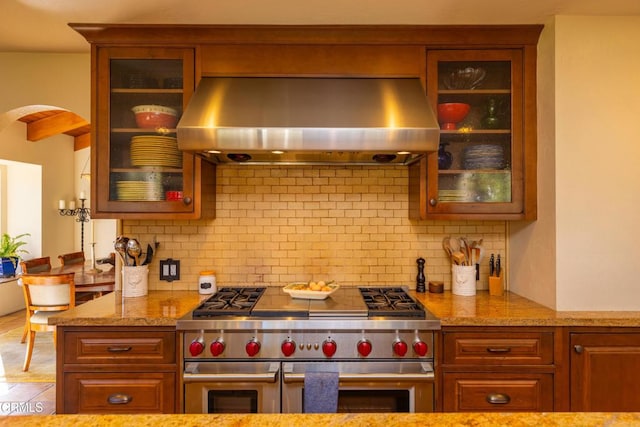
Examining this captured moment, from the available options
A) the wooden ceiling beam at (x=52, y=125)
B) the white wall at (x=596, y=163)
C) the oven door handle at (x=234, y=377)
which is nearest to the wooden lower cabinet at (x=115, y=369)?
the oven door handle at (x=234, y=377)

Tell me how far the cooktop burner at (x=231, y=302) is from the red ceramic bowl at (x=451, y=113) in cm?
145

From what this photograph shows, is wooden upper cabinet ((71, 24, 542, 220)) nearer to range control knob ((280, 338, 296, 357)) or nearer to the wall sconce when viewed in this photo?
range control knob ((280, 338, 296, 357))

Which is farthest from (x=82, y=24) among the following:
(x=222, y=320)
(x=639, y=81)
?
(x=639, y=81)

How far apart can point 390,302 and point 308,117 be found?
3.46ft

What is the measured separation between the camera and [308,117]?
77.1 inches

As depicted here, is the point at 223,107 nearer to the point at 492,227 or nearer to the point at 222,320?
the point at 222,320

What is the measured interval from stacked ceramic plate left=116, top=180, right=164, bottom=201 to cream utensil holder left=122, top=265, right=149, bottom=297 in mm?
427

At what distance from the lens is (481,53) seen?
2.22 m

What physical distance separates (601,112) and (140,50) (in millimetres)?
2495

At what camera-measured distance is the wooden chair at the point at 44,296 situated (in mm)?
3631

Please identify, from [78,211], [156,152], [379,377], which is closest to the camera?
[379,377]

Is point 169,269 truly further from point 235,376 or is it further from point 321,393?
point 321,393

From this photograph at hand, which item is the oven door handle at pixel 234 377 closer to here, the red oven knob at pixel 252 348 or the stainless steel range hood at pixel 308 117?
the red oven knob at pixel 252 348

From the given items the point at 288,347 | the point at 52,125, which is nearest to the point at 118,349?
the point at 288,347
